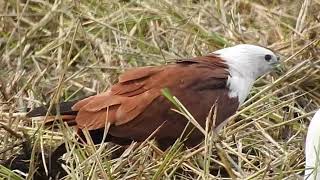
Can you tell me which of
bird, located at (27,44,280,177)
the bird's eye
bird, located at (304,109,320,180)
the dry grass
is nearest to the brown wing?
bird, located at (27,44,280,177)

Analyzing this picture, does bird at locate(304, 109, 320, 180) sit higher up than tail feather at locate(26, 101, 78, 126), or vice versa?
bird at locate(304, 109, 320, 180)

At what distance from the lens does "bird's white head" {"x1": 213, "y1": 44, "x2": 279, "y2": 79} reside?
342 cm

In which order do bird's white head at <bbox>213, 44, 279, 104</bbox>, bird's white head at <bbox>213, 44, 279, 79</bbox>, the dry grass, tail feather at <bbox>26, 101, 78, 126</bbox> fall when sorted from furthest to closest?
bird's white head at <bbox>213, 44, 279, 79</bbox>
bird's white head at <bbox>213, 44, 279, 104</bbox>
tail feather at <bbox>26, 101, 78, 126</bbox>
the dry grass

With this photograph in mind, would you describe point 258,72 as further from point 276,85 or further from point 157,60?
point 157,60

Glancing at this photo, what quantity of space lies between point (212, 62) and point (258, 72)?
0.88 feet

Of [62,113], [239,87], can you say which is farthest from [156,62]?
[62,113]

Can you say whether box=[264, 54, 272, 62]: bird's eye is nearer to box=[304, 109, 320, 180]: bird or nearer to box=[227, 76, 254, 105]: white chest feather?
box=[227, 76, 254, 105]: white chest feather

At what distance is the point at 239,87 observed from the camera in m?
3.30

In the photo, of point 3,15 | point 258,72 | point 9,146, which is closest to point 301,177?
point 258,72

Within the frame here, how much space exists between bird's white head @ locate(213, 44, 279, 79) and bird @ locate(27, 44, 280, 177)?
4.5 inches

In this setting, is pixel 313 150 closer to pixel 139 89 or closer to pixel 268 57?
pixel 139 89

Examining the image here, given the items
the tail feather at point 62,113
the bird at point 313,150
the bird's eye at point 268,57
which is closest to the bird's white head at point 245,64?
the bird's eye at point 268,57

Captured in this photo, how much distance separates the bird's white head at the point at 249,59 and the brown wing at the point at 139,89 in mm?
138

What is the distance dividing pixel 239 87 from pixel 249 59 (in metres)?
0.22
